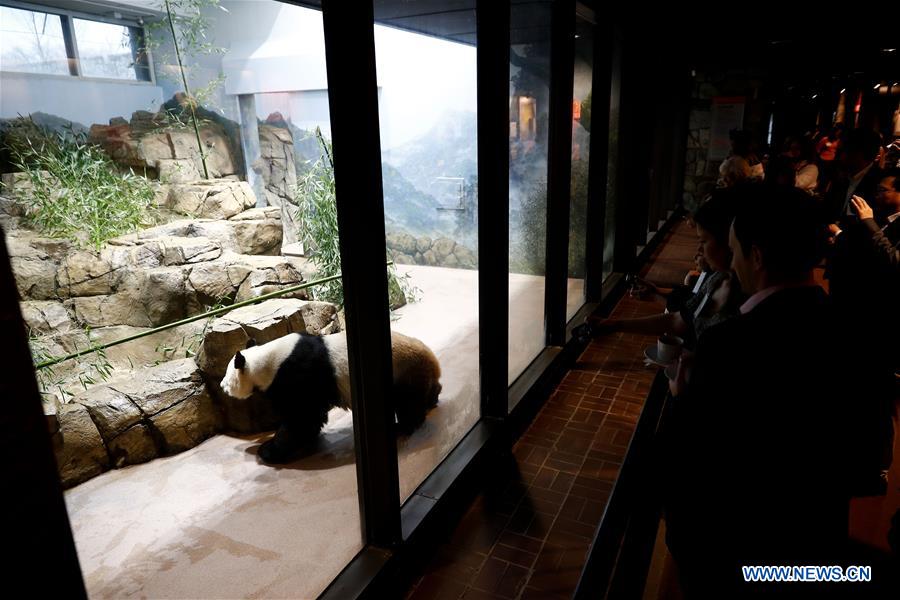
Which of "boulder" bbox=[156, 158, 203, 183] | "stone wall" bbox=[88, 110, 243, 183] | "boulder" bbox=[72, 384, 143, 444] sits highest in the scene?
"stone wall" bbox=[88, 110, 243, 183]

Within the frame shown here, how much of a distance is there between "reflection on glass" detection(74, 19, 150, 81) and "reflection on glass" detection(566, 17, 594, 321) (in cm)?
317

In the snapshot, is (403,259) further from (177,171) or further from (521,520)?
(177,171)

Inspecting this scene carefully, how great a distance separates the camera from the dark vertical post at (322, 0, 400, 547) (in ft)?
6.05

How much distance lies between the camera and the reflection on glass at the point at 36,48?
2414mm

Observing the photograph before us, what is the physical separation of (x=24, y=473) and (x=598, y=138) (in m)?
4.94

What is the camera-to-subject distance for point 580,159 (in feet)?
17.1

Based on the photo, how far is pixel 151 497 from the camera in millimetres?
3230

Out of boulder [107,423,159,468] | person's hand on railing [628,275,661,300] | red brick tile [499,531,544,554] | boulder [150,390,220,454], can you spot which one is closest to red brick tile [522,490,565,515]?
red brick tile [499,531,544,554]

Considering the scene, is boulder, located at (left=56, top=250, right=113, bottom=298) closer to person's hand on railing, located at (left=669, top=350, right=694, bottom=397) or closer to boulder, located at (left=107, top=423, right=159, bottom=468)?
boulder, located at (left=107, top=423, right=159, bottom=468)

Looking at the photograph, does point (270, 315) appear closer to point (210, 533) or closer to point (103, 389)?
point (103, 389)

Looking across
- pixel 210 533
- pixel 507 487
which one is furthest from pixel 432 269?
pixel 210 533

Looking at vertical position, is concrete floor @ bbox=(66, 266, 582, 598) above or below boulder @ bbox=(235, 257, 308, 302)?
below

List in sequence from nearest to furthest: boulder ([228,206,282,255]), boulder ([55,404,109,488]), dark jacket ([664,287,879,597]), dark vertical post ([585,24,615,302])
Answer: dark jacket ([664,287,879,597]), boulder ([55,404,109,488]), boulder ([228,206,282,255]), dark vertical post ([585,24,615,302])

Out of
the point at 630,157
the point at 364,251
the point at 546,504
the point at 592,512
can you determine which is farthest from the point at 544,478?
the point at 630,157
